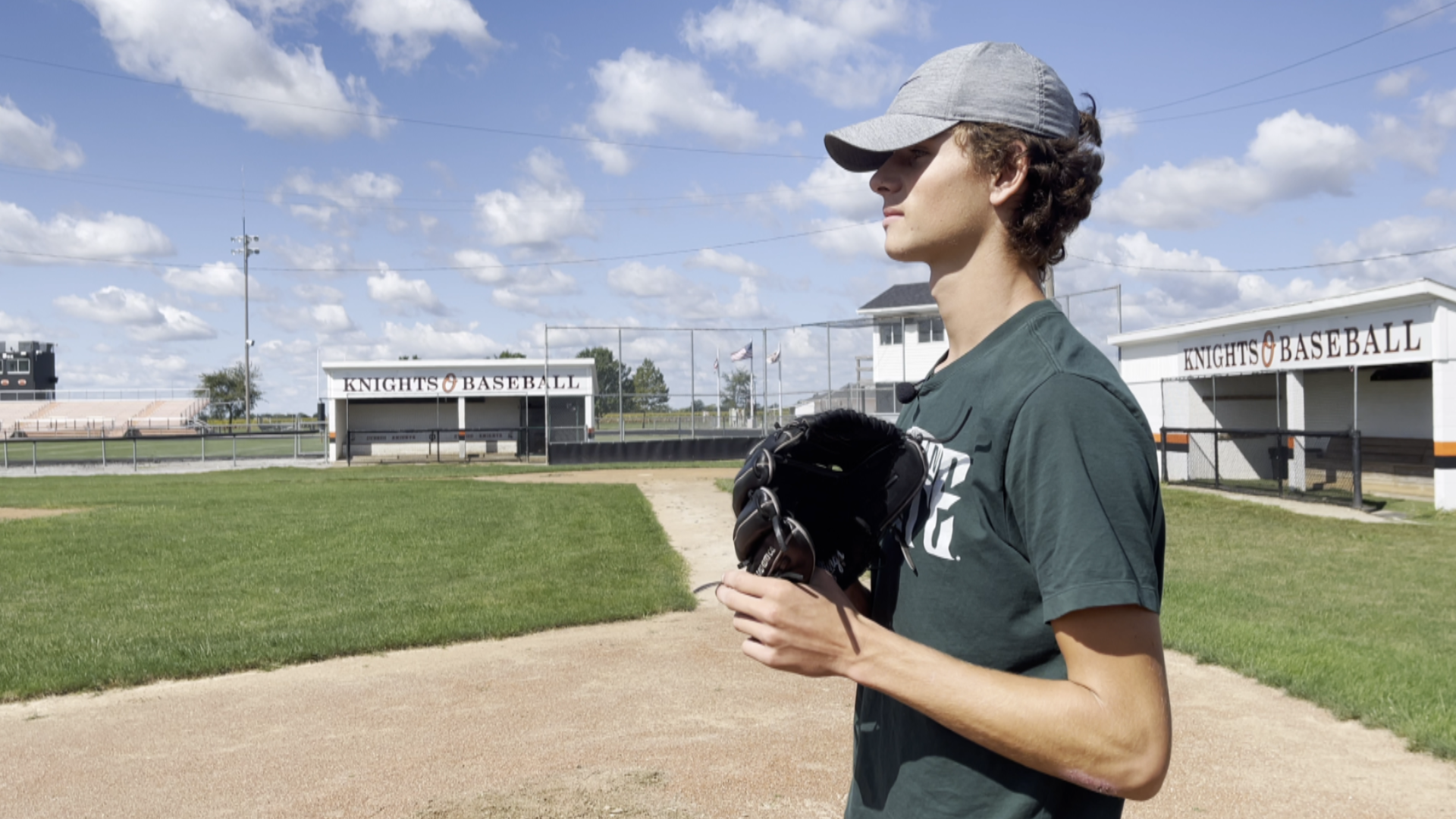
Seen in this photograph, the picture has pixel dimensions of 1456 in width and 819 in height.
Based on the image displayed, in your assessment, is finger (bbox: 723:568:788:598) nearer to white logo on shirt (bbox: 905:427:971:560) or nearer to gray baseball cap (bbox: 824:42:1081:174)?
white logo on shirt (bbox: 905:427:971:560)

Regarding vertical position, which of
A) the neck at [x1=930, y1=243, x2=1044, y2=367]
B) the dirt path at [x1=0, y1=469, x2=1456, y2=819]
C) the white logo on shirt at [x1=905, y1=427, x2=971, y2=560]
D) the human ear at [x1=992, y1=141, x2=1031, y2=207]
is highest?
the human ear at [x1=992, y1=141, x2=1031, y2=207]

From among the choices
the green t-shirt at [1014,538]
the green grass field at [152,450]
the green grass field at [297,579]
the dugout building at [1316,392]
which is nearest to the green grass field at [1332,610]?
the dugout building at [1316,392]

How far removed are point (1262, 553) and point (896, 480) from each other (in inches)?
486

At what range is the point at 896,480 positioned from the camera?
1.53m

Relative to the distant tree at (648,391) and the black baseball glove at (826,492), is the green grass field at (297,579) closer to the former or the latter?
the black baseball glove at (826,492)

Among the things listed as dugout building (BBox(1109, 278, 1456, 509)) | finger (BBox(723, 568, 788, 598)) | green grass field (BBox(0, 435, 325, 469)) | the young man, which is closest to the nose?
the young man

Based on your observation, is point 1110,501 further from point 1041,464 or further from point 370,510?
point 370,510

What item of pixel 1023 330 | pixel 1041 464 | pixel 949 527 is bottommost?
pixel 949 527

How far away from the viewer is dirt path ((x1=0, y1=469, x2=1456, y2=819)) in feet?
15.5

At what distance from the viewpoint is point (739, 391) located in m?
31.5

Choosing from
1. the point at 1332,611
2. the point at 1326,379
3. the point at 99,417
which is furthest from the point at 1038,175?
the point at 99,417

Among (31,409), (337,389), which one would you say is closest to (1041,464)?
(337,389)

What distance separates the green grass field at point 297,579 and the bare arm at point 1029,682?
7.20 metres

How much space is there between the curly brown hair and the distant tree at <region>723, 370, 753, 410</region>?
29284 mm
